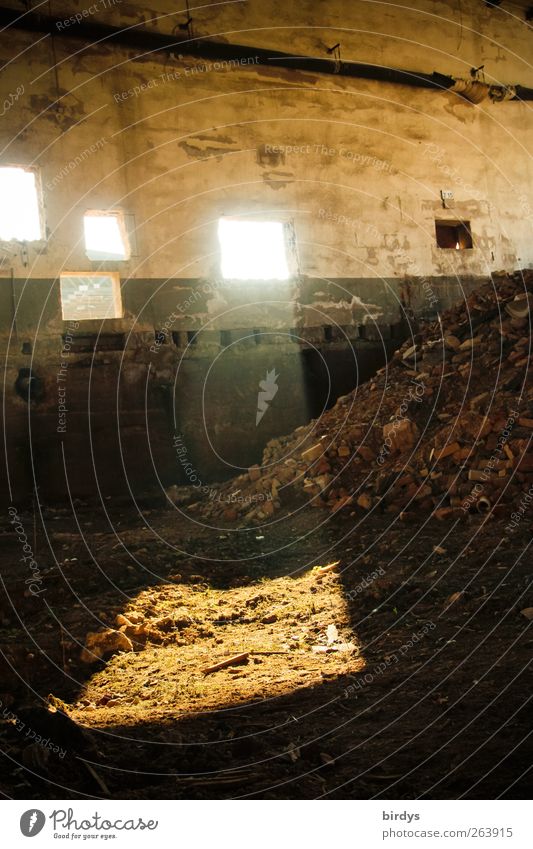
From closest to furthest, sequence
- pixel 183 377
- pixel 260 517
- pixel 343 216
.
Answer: pixel 260 517 → pixel 183 377 → pixel 343 216

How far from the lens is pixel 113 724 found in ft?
13.4

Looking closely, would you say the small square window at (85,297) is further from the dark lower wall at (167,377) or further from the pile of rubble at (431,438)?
the pile of rubble at (431,438)

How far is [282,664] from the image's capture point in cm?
489

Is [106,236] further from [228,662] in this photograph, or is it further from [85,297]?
[228,662]

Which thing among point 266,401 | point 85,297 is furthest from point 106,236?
point 85,297

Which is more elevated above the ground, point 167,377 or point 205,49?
point 205,49

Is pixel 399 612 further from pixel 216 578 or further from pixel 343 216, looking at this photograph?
pixel 343 216

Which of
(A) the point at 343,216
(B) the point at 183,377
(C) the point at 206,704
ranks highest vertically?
(A) the point at 343,216

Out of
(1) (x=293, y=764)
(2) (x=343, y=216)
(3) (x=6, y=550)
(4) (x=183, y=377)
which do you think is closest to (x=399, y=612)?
(1) (x=293, y=764)

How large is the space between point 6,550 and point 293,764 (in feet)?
18.9

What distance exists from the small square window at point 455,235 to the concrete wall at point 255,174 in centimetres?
18

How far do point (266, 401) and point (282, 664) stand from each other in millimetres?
7086

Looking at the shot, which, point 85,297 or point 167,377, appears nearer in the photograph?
point 167,377

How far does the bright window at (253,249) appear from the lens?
11.8 meters
